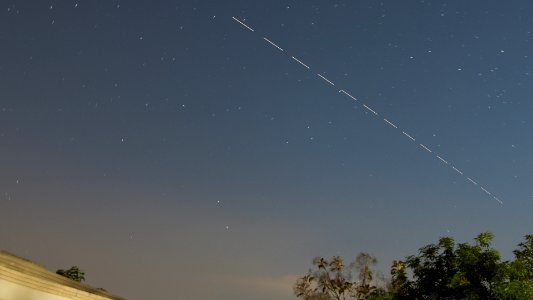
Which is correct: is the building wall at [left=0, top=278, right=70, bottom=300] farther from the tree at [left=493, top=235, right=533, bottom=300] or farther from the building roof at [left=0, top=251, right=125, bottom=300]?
the tree at [left=493, top=235, right=533, bottom=300]

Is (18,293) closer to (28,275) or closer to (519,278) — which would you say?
(28,275)

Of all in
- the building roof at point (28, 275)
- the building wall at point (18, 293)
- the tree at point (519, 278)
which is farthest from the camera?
the tree at point (519, 278)

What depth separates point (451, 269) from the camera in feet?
75.1

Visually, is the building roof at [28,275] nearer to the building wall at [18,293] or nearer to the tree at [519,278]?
the building wall at [18,293]

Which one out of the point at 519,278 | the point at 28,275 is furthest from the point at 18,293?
the point at 519,278

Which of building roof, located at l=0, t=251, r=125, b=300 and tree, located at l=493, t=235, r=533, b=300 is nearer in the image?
building roof, located at l=0, t=251, r=125, b=300

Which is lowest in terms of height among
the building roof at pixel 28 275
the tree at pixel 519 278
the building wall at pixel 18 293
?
the building wall at pixel 18 293

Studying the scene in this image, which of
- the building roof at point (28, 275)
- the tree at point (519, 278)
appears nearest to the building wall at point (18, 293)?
the building roof at point (28, 275)

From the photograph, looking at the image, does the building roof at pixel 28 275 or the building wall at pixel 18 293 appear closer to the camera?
the building wall at pixel 18 293

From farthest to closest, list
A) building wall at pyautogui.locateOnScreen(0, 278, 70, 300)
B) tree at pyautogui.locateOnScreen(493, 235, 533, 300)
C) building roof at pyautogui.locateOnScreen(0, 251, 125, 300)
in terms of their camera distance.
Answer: tree at pyautogui.locateOnScreen(493, 235, 533, 300)
building roof at pyautogui.locateOnScreen(0, 251, 125, 300)
building wall at pyautogui.locateOnScreen(0, 278, 70, 300)

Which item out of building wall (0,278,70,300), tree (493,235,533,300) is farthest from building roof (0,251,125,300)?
tree (493,235,533,300)

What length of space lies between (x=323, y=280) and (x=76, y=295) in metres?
44.0

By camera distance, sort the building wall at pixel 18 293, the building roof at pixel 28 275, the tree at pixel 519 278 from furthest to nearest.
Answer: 1. the tree at pixel 519 278
2. the building roof at pixel 28 275
3. the building wall at pixel 18 293

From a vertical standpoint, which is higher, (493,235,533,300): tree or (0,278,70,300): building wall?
(493,235,533,300): tree
